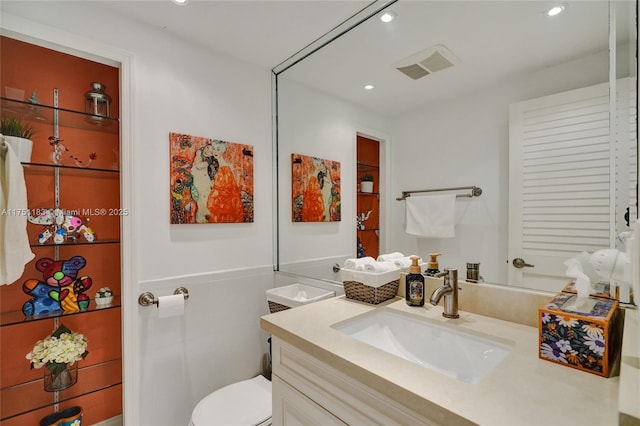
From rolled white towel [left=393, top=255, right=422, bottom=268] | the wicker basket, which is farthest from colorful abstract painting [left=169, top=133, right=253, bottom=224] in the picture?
rolled white towel [left=393, top=255, right=422, bottom=268]

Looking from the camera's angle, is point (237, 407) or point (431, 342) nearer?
point (431, 342)

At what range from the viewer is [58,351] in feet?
4.89

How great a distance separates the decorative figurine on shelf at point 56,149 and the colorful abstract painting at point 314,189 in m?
1.32

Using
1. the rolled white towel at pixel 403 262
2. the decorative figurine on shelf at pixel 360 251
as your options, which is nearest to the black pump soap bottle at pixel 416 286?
the rolled white towel at pixel 403 262

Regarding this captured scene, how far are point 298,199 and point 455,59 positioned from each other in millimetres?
1223

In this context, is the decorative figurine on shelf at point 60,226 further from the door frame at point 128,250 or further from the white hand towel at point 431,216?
the white hand towel at point 431,216

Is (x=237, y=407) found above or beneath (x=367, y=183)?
beneath

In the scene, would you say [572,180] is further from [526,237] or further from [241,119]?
[241,119]

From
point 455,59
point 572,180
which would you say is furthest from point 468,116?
point 572,180

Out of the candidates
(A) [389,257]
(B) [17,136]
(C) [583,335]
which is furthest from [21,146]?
(C) [583,335]

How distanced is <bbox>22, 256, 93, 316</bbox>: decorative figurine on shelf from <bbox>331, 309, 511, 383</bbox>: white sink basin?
1.50m

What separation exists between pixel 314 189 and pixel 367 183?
453 mm

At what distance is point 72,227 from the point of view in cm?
161

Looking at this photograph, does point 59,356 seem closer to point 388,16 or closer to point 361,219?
point 361,219
